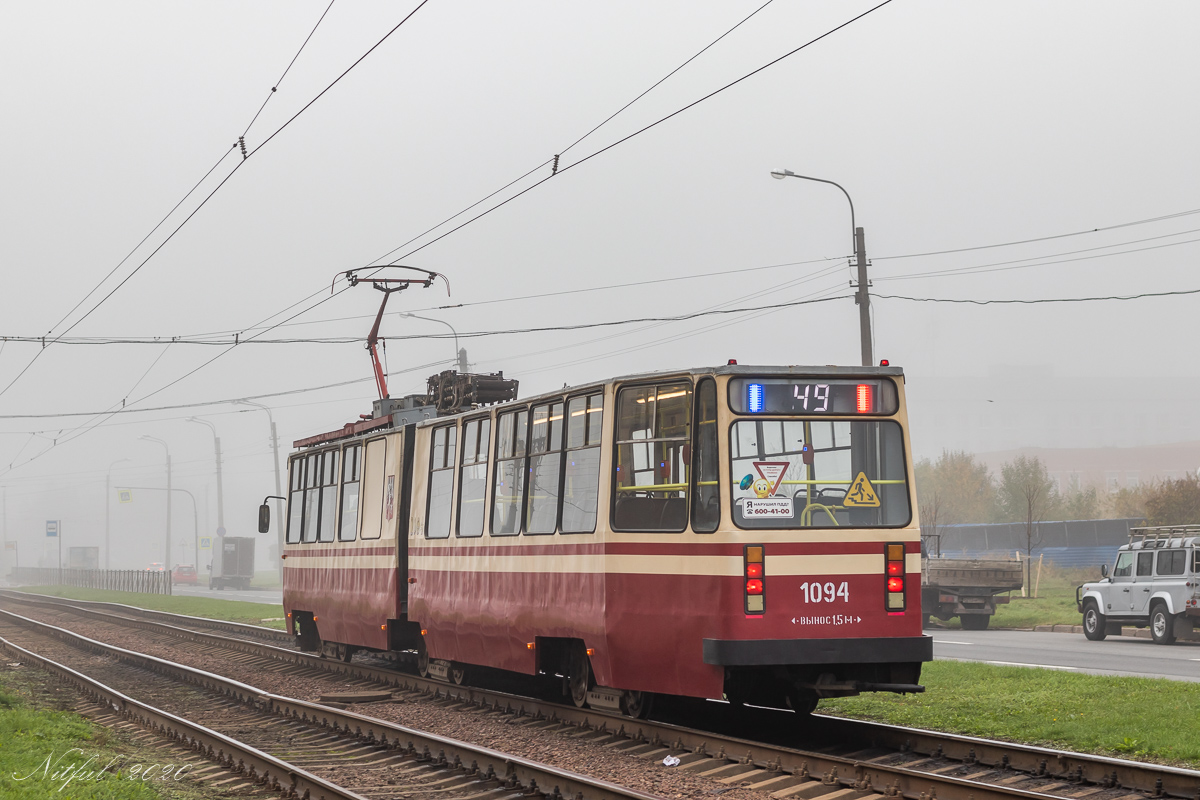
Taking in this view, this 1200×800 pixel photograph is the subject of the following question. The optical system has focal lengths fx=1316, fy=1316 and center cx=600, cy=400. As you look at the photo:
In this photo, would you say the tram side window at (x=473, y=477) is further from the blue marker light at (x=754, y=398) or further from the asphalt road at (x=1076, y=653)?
the asphalt road at (x=1076, y=653)

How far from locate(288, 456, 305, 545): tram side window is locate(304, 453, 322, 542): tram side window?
264 millimetres

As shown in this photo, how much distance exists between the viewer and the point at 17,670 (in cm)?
2108

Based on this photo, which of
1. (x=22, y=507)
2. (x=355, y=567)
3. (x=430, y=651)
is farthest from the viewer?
(x=22, y=507)

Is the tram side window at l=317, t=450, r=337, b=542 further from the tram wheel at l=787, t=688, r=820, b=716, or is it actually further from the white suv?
the white suv

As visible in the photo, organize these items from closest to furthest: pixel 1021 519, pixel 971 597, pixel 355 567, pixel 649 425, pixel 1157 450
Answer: pixel 649 425 < pixel 355 567 < pixel 971 597 < pixel 1021 519 < pixel 1157 450

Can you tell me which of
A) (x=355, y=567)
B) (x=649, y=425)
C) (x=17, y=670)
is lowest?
(x=17, y=670)

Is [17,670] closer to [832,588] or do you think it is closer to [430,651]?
[430,651]

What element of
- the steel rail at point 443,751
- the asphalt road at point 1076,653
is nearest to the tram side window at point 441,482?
the steel rail at point 443,751

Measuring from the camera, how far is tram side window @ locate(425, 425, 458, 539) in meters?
15.1

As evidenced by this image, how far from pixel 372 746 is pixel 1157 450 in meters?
135

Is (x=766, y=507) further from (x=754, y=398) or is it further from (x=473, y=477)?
(x=473, y=477)

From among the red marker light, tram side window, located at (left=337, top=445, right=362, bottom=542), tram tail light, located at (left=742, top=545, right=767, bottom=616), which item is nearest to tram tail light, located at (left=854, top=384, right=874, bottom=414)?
the red marker light

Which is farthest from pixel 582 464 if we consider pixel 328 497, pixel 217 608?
pixel 217 608

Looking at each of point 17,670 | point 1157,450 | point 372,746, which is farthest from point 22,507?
point 372,746
